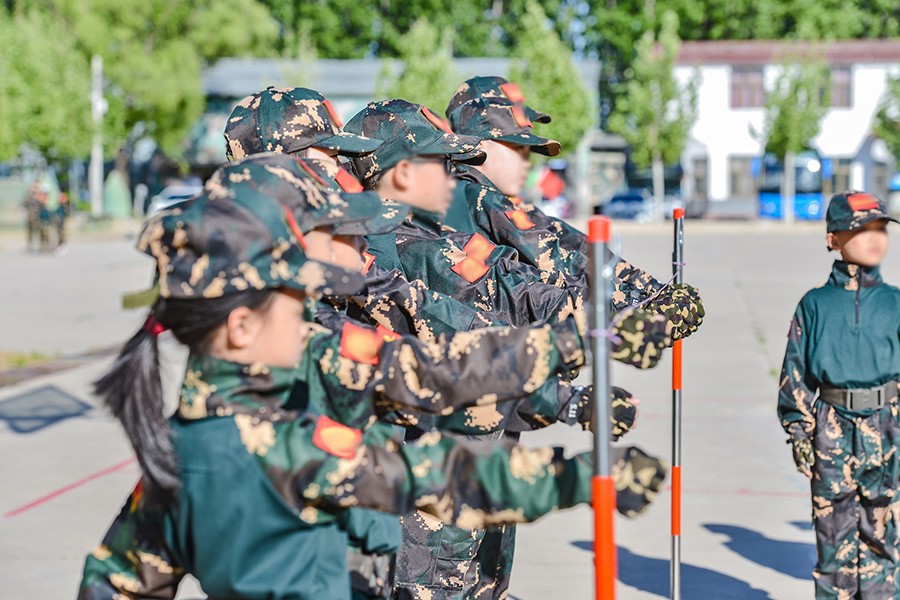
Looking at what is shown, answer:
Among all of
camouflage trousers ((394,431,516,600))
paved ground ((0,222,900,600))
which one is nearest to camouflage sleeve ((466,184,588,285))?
camouflage trousers ((394,431,516,600))

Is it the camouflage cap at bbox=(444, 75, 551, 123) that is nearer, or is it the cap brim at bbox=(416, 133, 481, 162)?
the cap brim at bbox=(416, 133, 481, 162)

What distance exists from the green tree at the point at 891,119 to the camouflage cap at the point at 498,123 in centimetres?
4553

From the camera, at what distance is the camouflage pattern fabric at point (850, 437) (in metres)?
5.12

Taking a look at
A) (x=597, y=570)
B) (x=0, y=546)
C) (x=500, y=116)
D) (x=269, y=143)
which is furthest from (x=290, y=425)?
(x=0, y=546)

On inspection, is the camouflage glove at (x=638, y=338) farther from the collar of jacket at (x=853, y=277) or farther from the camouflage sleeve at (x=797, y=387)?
the collar of jacket at (x=853, y=277)

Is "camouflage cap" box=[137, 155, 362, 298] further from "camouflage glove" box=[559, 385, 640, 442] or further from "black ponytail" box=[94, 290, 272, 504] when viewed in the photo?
"camouflage glove" box=[559, 385, 640, 442]

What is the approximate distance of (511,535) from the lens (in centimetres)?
465

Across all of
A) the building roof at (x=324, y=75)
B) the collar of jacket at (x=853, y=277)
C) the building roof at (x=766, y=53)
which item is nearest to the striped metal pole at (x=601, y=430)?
the collar of jacket at (x=853, y=277)

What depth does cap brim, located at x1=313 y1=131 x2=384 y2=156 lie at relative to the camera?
4.03m

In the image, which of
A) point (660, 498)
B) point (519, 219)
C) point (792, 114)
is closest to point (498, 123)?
point (519, 219)

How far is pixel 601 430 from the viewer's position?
2.47 m

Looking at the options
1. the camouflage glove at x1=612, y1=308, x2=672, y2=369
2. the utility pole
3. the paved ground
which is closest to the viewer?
the camouflage glove at x1=612, y1=308, x2=672, y2=369

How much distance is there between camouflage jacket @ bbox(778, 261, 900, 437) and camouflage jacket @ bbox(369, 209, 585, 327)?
3.64ft

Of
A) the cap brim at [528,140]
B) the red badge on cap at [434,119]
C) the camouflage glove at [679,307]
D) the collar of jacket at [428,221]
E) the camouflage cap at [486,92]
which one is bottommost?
the camouflage glove at [679,307]
